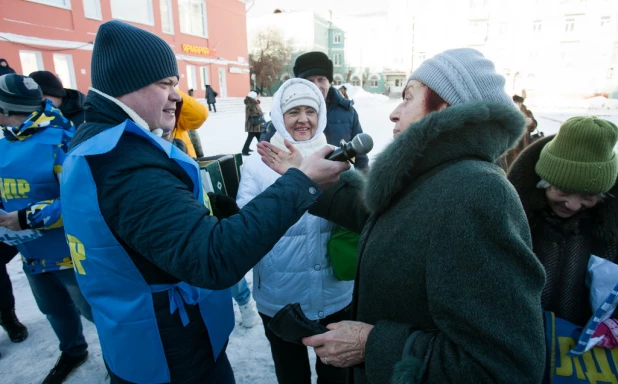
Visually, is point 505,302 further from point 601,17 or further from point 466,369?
point 601,17

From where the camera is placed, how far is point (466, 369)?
0.85 metres

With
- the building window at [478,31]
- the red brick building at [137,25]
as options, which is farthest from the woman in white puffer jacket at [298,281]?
the building window at [478,31]

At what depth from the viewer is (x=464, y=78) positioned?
111 centimetres

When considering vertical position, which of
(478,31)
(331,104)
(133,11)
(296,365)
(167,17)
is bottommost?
(296,365)

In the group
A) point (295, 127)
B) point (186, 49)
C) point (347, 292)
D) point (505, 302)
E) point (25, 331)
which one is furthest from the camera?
point (186, 49)

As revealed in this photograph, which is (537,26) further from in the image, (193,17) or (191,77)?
(191,77)

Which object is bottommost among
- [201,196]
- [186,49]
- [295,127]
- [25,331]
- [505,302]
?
[25,331]

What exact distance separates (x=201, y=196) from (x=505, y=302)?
1.01m

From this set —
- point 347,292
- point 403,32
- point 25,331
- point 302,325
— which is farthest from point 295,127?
point 403,32

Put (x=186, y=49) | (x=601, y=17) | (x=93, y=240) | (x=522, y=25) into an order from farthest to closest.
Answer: (x=522, y=25) → (x=601, y=17) → (x=186, y=49) → (x=93, y=240)

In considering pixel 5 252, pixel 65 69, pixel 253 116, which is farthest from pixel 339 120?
pixel 65 69

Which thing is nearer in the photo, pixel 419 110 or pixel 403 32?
pixel 419 110

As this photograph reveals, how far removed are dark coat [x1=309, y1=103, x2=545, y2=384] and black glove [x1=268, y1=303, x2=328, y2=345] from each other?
18 cm

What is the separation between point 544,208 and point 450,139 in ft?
3.52
